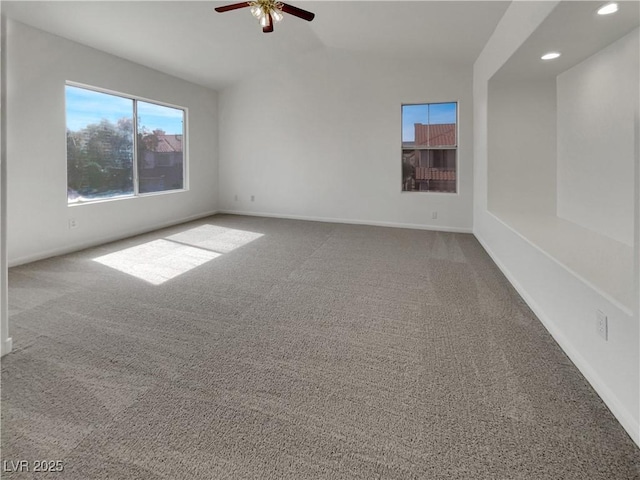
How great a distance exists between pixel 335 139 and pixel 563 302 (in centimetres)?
510

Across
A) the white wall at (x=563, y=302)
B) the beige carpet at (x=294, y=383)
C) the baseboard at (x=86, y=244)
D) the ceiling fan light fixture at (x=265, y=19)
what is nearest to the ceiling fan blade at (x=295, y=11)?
the ceiling fan light fixture at (x=265, y=19)

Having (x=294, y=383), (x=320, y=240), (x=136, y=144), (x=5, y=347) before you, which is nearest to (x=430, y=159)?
(x=320, y=240)

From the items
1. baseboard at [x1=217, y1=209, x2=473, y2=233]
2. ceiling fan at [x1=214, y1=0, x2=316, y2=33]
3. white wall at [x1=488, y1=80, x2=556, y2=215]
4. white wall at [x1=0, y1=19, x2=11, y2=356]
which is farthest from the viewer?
baseboard at [x1=217, y1=209, x2=473, y2=233]

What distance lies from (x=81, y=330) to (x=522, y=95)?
5.00 metres

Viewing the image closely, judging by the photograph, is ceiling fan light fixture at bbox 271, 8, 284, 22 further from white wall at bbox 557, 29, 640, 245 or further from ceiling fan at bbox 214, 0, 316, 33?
white wall at bbox 557, 29, 640, 245

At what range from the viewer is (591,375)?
6.09ft

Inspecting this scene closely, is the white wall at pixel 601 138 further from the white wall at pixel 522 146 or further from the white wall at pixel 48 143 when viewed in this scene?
the white wall at pixel 48 143

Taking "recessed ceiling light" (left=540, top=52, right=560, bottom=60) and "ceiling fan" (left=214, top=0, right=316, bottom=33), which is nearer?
"ceiling fan" (left=214, top=0, right=316, bottom=33)

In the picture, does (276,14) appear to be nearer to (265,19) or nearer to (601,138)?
(265,19)

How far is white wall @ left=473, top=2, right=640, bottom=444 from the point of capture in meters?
1.55

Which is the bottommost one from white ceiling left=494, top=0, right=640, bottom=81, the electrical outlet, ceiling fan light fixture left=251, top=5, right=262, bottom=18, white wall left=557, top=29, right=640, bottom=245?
the electrical outlet

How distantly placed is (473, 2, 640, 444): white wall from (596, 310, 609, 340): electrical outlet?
0.10 feet

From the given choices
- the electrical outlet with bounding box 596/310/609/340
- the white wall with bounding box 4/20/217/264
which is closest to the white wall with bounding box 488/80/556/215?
the electrical outlet with bounding box 596/310/609/340

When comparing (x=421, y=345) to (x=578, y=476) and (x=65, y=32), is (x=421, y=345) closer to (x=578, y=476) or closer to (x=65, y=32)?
(x=578, y=476)
